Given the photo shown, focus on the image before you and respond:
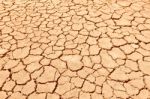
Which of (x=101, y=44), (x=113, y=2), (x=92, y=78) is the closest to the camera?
(x=92, y=78)

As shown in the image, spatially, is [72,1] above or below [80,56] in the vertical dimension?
above

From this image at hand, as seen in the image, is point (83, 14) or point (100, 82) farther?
point (83, 14)

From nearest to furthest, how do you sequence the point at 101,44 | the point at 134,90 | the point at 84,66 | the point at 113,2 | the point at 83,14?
1. the point at 134,90
2. the point at 84,66
3. the point at 101,44
4. the point at 83,14
5. the point at 113,2

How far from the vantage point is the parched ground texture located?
220 centimetres

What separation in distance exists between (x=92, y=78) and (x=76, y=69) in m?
0.24

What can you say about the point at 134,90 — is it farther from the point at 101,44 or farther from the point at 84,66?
the point at 101,44

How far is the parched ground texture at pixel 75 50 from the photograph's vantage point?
2197mm

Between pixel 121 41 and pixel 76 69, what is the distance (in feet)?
2.62

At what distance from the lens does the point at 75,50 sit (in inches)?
106

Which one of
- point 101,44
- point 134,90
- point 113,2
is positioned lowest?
point 134,90

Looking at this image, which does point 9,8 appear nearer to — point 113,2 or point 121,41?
point 113,2

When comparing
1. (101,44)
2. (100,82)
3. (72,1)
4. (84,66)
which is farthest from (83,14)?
(100,82)

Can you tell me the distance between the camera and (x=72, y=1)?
3.80 meters

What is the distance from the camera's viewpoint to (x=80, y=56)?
259cm
